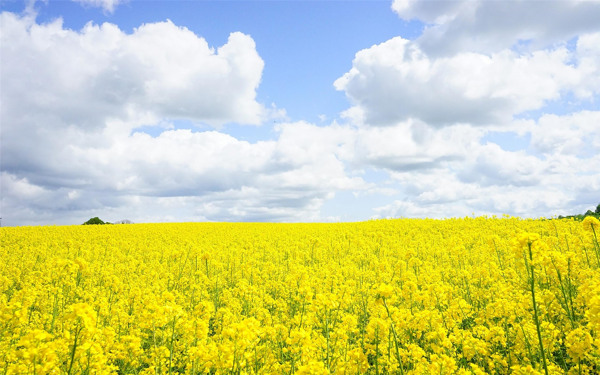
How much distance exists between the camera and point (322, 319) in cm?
611

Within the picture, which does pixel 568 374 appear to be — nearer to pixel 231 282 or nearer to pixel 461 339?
pixel 461 339

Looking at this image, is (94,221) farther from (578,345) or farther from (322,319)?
(578,345)

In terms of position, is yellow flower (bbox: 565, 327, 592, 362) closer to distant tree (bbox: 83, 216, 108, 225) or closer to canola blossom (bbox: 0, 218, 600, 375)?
canola blossom (bbox: 0, 218, 600, 375)

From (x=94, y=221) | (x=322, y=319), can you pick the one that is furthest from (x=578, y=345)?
(x=94, y=221)

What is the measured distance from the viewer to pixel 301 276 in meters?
7.69

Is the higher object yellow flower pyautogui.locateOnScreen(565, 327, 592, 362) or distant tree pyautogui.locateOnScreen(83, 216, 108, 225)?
distant tree pyautogui.locateOnScreen(83, 216, 108, 225)

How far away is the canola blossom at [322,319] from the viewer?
12.4 ft

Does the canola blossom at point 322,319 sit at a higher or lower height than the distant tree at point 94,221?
lower

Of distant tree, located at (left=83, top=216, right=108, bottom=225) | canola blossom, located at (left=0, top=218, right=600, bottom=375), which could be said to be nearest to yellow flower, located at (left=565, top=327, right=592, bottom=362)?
canola blossom, located at (left=0, top=218, right=600, bottom=375)

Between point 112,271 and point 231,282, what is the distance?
406 centimetres

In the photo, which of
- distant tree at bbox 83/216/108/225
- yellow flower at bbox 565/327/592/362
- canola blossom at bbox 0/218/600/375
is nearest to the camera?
canola blossom at bbox 0/218/600/375

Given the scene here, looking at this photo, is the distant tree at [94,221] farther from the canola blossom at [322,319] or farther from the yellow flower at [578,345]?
the yellow flower at [578,345]

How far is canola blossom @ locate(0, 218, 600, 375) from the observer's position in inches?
149

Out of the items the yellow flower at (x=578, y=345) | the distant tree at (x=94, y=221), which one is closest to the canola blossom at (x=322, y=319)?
the yellow flower at (x=578, y=345)
